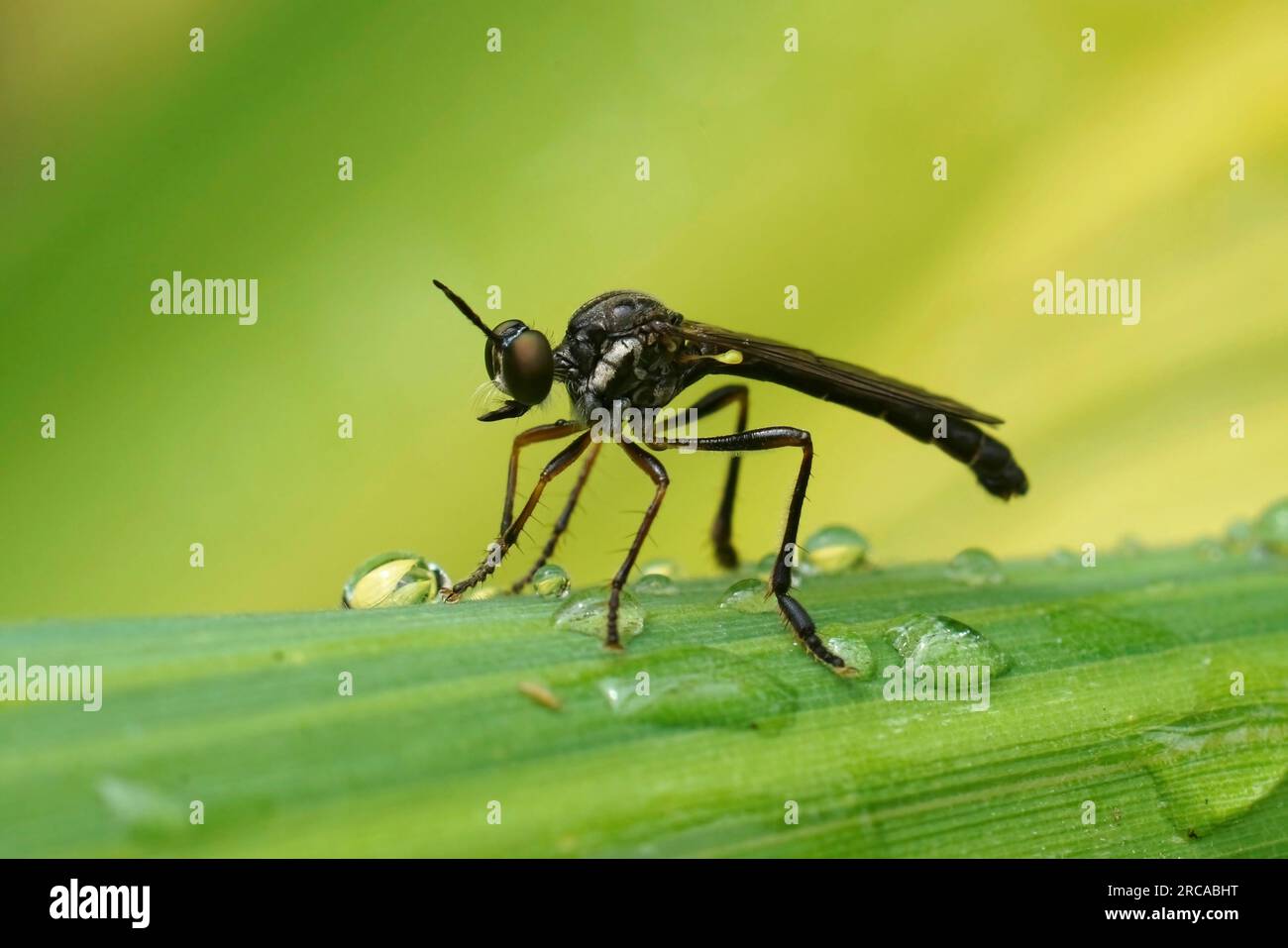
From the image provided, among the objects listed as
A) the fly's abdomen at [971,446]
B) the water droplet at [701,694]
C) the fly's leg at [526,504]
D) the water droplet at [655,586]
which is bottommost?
the water droplet at [701,694]

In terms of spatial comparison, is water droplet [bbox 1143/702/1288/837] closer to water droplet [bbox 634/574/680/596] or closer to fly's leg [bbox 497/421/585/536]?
water droplet [bbox 634/574/680/596]

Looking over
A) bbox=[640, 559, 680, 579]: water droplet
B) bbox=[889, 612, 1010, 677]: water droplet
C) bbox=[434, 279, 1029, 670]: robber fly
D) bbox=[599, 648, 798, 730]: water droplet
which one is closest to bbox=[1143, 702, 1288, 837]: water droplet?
bbox=[889, 612, 1010, 677]: water droplet

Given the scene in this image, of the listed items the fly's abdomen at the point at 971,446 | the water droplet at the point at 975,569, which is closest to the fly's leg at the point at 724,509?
the fly's abdomen at the point at 971,446

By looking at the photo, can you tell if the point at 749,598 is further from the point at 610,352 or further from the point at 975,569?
the point at 610,352

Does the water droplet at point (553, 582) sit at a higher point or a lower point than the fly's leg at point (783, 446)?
lower

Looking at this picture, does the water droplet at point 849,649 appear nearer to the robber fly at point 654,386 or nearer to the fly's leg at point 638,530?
the fly's leg at point 638,530

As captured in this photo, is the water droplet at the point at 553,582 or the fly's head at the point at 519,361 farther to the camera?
the fly's head at the point at 519,361

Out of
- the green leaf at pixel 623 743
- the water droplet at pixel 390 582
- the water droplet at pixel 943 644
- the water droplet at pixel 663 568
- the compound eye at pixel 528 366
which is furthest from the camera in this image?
the water droplet at pixel 663 568
